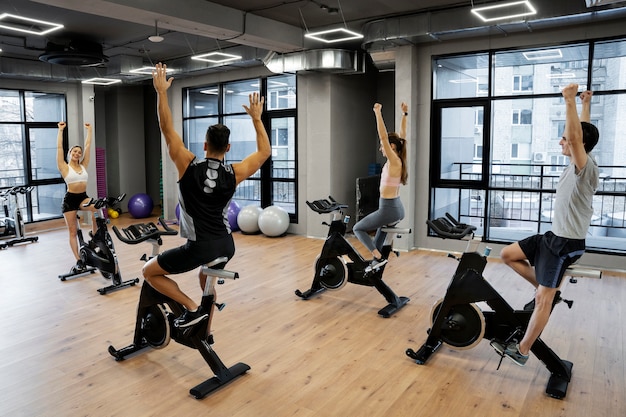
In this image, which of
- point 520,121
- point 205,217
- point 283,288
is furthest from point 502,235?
point 205,217

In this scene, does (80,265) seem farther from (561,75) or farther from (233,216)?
(561,75)

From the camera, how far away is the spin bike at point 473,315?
322cm

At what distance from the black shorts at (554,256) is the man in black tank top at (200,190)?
1.85m

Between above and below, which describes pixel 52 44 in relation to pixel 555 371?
above

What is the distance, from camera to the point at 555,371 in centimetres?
322

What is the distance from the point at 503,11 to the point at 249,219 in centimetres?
505

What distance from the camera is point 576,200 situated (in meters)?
2.91

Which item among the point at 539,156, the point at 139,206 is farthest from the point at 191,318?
the point at 139,206

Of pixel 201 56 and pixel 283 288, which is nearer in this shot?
pixel 283 288

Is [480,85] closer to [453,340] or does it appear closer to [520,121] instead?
[520,121]

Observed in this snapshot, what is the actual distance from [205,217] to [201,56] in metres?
4.90

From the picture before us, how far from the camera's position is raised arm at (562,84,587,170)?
107 inches

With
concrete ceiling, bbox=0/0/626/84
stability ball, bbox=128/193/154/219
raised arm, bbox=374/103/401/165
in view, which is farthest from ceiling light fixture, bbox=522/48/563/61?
stability ball, bbox=128/193/154/219

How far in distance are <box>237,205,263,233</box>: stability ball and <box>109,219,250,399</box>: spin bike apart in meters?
4.90
